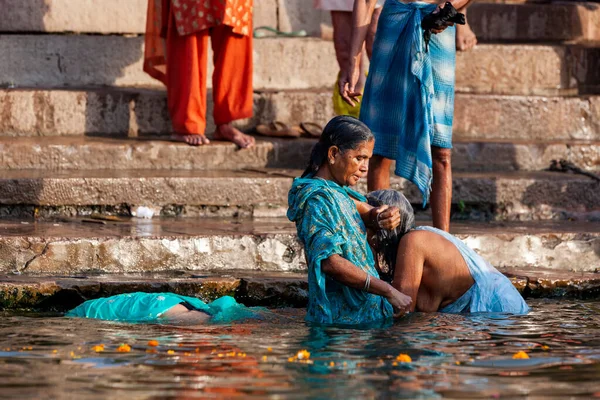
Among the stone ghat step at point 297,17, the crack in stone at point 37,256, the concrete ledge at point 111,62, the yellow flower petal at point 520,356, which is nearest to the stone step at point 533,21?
the stone ghat step at point 297,17

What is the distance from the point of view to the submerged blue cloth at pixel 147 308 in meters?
5.46

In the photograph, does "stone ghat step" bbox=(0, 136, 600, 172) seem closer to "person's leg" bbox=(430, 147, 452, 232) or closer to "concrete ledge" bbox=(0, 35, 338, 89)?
"concrete ledge" bbox=(0, 35, 338, 89)

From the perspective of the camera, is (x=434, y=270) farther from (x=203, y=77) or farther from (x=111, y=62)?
(x=111, y=62)

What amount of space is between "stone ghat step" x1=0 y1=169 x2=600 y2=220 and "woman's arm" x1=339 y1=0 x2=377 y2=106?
1.43 meters

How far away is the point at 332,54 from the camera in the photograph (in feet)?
31.6

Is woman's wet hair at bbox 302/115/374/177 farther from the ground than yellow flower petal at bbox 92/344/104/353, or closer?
farther from the ground

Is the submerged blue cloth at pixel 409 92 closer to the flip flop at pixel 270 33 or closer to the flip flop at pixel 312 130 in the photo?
the flip flop at pixel 312 130

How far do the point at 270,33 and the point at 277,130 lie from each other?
5.23 ft

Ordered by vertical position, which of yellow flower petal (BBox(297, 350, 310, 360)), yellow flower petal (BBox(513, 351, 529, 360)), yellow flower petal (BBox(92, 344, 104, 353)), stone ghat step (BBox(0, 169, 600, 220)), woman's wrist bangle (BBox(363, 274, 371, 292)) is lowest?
yellow flower petal (BBox(92, 344, 104, 353))

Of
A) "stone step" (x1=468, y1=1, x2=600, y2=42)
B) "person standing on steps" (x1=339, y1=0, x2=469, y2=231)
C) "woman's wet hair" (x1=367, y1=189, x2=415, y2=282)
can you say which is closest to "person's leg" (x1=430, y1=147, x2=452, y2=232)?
"person standing on steps" (x1=339, y1=0, x2=469, y2=231)

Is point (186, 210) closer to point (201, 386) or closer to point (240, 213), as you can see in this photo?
point (240, 213)

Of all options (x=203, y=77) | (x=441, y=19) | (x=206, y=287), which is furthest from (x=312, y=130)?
(x=206, y=287)

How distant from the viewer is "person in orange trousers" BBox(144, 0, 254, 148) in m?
8.41

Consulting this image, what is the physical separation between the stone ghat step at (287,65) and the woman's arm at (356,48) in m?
2.88
